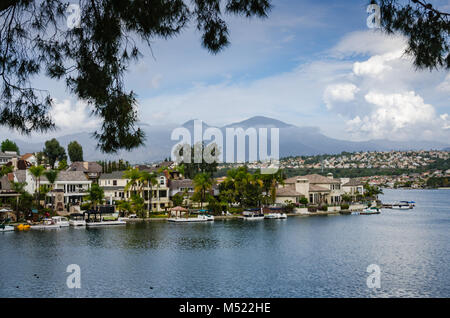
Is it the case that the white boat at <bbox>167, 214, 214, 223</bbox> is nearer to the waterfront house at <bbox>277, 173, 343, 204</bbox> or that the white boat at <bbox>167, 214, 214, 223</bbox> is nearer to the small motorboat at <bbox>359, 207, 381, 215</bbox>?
the waterfront house at <bbox>277, 173, 343, 204</bbox>

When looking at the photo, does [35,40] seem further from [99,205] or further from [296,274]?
[99,205]

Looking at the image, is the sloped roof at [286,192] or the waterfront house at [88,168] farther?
the waterfront house at [88,168]

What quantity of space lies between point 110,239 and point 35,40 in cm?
2878

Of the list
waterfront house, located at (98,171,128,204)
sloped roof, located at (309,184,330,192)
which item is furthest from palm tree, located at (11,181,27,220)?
sloped roof, located at (309,184,330,192)

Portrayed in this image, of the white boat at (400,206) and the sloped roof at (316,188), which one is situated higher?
the sloped roof at (316,188)

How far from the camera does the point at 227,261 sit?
83.0ft

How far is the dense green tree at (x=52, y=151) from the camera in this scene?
72125mm

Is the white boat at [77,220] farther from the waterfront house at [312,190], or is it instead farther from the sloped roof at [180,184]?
the waterfront house at [312,190]

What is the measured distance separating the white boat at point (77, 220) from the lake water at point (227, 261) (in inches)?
138

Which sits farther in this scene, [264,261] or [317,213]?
[317,213]

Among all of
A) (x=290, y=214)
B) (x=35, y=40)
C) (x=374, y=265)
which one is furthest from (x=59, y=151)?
(x=35, y=40)

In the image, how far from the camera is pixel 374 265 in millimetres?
24266

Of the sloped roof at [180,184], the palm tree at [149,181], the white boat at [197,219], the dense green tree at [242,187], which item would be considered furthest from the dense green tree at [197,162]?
the white boat at [197,219]

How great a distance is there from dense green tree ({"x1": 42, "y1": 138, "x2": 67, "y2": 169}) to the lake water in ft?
120
